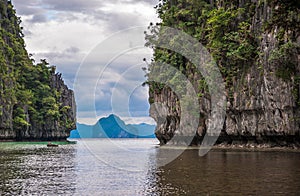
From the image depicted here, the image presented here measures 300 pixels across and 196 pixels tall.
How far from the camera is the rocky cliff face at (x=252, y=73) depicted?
34.9 meters

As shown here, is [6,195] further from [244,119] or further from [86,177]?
[244,119]

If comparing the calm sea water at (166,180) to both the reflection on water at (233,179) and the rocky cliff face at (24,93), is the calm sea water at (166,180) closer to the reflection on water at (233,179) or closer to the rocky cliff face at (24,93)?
the reflection on water at (233,179)

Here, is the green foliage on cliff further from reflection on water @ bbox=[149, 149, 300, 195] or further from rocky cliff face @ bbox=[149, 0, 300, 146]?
reflection on water @ bbox=[149, 149, 300, 195]

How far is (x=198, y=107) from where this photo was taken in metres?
51.3

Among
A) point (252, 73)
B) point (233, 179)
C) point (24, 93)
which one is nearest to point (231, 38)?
point (252, 73)

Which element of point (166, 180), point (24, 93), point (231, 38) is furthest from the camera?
point (24, 93)

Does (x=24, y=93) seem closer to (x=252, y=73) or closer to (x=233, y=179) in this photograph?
(x=252, y=73)

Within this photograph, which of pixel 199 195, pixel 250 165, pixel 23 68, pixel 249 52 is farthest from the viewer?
pixel 23 68

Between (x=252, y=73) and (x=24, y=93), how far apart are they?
53735 mm

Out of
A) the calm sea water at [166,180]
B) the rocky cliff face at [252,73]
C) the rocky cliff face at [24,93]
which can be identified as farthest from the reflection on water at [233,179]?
the rocky cliff face at [24,93]

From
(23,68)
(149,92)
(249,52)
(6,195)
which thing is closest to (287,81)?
(249,52)

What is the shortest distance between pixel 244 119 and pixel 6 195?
31.9 m

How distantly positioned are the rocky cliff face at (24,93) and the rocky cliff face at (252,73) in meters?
34.9

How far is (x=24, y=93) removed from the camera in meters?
81.1
